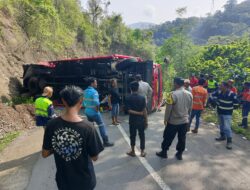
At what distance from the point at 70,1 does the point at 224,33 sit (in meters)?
99.7

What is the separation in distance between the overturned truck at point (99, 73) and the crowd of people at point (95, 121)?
1.99m

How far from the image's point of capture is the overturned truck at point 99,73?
10.9 meters

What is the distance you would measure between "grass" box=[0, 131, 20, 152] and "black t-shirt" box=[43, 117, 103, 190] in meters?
4.79

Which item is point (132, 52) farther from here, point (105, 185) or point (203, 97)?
point (105, 185)

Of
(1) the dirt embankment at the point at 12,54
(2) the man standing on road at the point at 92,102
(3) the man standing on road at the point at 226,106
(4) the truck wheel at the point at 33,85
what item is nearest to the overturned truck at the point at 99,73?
(4) the truck wheel at the point at 33,85

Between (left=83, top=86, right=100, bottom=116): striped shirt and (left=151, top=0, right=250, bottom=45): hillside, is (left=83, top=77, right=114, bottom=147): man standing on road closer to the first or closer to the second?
(left=83, top=86, right=100, bottom=116): striped shirt

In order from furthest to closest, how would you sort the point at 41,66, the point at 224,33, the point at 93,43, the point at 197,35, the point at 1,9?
the point at 197,35
the point at 224,33
the point at 93,43
the point at 1,9
the point at 41,66

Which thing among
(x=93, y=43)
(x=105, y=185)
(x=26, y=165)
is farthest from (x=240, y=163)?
(x=93, y=43)

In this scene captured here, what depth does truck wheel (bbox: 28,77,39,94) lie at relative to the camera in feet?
39.8

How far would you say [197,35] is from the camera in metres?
130

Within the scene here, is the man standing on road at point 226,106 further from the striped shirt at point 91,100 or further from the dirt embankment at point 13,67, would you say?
the dirt embankment at point 13,67

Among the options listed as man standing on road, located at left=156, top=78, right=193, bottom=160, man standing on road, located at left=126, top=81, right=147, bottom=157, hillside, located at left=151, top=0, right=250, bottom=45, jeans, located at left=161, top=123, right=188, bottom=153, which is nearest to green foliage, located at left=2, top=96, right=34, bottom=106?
man standing on road, located at left=126, top=81, right=147, bottom=157

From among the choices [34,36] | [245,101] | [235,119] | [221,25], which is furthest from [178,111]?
A: [221,25]

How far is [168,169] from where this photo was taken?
534 centimetres
